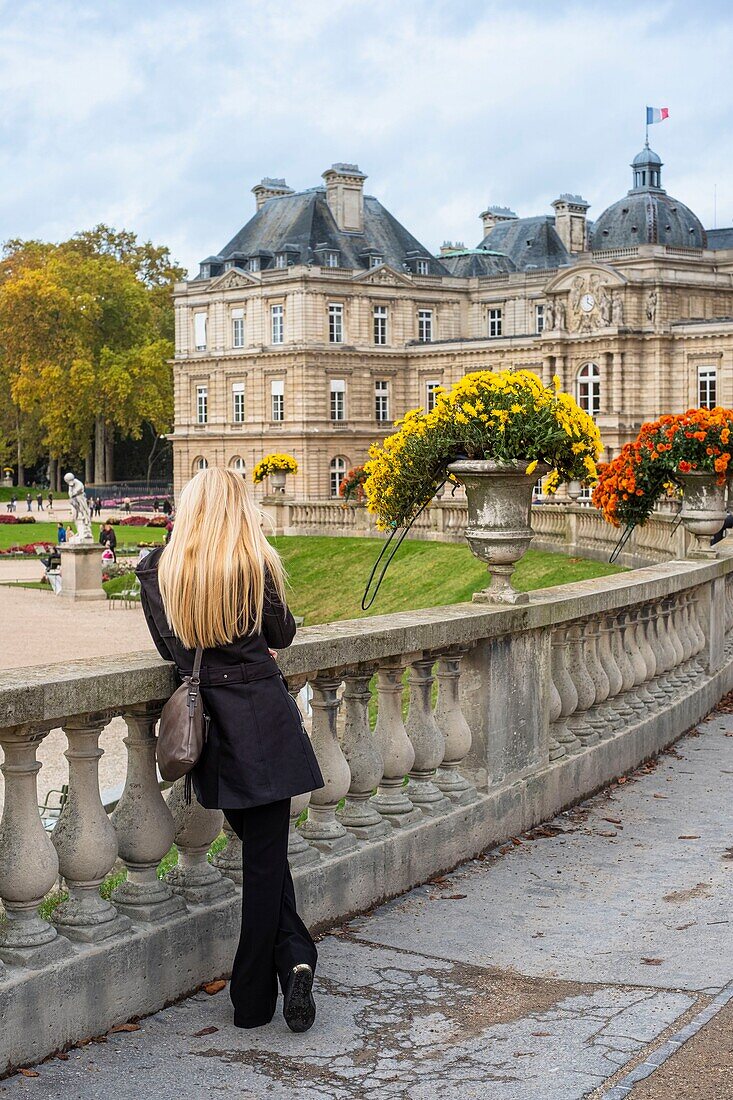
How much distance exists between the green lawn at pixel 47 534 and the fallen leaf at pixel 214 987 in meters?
46.7

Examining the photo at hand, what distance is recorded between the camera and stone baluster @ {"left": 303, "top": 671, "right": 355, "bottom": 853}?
5160 mm

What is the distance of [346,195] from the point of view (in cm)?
7500

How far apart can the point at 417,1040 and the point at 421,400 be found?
2809 inches

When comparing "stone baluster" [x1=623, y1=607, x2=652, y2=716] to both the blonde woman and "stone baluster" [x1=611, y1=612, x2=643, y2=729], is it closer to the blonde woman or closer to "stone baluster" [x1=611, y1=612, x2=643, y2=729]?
"stone baluster" [x1=611, y1=612, x2=643, y2=729]

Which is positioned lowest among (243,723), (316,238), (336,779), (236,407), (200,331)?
(336,779)

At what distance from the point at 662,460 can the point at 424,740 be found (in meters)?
9.85

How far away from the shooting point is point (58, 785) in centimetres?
1426

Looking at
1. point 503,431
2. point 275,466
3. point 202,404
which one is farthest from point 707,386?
point 503,431

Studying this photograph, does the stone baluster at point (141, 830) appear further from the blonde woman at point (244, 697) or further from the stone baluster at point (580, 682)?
the stone baluster at point (580, 682)

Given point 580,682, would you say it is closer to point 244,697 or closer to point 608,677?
point 608,677

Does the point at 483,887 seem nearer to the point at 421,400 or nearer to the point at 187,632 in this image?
the point at 187,632

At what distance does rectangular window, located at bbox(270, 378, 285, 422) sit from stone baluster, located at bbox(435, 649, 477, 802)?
225ft

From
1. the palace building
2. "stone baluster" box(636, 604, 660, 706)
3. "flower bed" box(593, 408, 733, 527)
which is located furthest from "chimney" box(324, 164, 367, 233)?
"stone baluster" box(636, 604, 660, 706)

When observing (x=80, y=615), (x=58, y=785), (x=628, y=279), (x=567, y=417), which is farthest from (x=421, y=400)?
(x=567, y=417)
